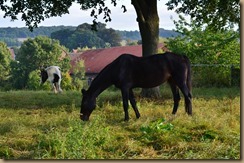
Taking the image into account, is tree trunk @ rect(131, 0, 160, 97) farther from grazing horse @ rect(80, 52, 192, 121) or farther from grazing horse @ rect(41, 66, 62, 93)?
grazing horse @ rect(41, 66, 62, 93)

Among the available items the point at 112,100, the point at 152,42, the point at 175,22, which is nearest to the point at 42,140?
the point at 112,100

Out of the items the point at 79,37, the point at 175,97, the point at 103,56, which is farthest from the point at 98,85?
the point at 79,37

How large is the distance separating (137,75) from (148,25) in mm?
4619

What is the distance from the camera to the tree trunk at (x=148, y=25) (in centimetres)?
1272

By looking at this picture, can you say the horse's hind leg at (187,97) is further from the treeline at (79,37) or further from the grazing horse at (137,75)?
the treeline at (79,37)

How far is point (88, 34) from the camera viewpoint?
32312 millimetres

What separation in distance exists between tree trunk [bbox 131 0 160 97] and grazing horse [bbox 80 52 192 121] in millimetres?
4059

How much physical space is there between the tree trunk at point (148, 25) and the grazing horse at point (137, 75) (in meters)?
4.06

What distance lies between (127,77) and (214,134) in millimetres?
2636

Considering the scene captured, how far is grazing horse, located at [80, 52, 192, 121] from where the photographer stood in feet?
27.4

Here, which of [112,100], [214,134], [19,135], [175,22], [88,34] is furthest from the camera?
[88,34]

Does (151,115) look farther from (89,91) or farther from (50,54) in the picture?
(50,54)

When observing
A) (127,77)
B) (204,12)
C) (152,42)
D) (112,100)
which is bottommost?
(112,100)

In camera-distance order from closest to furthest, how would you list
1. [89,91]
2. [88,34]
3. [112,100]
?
[89,91]
[112,100]
[88,34]
